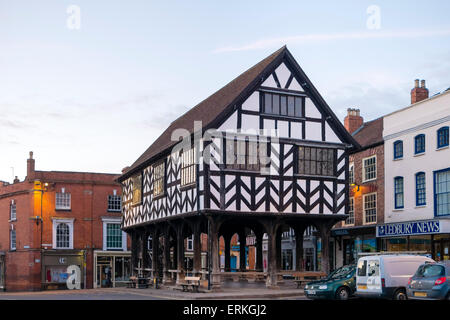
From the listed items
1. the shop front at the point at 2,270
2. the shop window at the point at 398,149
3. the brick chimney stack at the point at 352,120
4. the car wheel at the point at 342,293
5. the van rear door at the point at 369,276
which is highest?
the brick chimney stack at the point at 352,120

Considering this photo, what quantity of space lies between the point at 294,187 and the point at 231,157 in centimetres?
356

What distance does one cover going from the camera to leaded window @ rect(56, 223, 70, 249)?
53.2 metres

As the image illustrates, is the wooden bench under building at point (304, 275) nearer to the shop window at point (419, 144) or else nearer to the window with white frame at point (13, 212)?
the shop window at point (419, 144)

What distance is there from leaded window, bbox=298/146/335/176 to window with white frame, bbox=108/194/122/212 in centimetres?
2672

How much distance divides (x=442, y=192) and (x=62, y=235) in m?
31.9

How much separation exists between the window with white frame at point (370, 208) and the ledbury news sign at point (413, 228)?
7.28 feet

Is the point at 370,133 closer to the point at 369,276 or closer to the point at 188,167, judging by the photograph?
the point at 188,167

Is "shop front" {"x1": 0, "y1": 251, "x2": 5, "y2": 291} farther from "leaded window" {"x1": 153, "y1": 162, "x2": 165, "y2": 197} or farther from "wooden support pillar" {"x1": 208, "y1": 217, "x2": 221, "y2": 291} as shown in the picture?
"wooden support pillar" {"x1": 208, "y1": 217, "x2": 221, "y2": 291}

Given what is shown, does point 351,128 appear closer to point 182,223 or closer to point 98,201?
point 182,223

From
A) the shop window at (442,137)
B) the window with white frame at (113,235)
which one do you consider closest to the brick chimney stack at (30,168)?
the window with white frame at (113,235)

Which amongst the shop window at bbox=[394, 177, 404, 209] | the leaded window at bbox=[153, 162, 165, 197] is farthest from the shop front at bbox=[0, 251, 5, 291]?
the shop window at bbox=[394, 177, 404, 209]

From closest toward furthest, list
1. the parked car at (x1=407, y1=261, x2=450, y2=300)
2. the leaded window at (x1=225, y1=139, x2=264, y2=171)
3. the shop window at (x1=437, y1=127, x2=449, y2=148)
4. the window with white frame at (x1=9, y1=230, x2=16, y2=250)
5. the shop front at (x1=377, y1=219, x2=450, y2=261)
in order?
the parked car at (x1=407, y1=261, x2=450, y2=300) → the leaded window at (x1=225, y1=139, x2=264, y2=171) → the shop front at (x1=377, y1=219, x2=450, y2=261) → the shop window at (x1=437, y1=127, x2=449, y2=148) → the window with white frame at (x1=9, y1=230, x2=16, y2=250)

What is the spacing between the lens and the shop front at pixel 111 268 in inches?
2122
